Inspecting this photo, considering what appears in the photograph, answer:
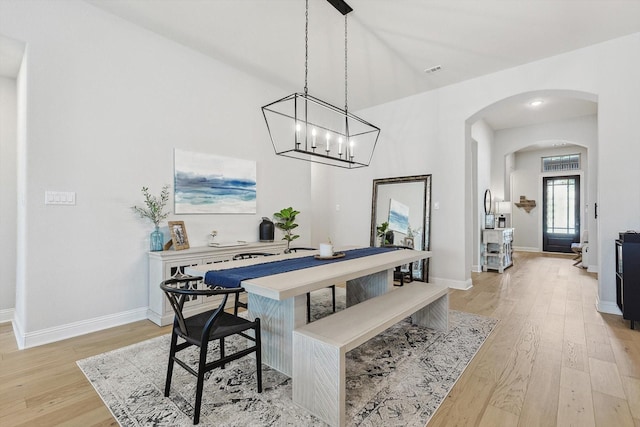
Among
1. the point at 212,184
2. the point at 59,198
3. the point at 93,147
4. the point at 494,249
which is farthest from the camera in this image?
the point at 494,249

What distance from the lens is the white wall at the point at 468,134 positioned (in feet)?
10.8

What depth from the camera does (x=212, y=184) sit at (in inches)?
149

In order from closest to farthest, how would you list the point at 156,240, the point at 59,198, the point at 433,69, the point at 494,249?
the point at 59,198, the point at 156,240, the point at 433,69, the point at 494,249

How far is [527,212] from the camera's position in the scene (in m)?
8.87

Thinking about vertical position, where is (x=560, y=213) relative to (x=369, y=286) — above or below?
above

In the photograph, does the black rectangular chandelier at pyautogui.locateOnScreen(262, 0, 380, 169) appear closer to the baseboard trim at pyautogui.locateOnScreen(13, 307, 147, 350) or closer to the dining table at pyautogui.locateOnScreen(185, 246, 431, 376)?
the dining table at pyautogui.locateOnScreen(185, 246, 431, 376)

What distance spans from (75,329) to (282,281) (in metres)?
2.32

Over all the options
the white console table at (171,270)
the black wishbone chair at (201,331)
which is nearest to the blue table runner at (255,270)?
the black wishbone chair at (201,331)

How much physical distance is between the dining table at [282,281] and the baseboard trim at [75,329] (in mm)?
1496

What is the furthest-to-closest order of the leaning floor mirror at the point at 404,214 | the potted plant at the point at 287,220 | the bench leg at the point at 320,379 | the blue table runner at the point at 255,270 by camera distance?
the leaning floor mirror at the point at 404,214
the potted plant at the point at 287,220
the blue table runner at the point at 255,270
the bench leg at the point at 320,379

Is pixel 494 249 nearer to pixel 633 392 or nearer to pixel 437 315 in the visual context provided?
pixel 437 315

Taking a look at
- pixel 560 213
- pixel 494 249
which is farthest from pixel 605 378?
pixel 560 213

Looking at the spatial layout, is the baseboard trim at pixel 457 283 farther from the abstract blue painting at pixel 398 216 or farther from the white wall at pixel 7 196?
the white wall at pixel 7 196

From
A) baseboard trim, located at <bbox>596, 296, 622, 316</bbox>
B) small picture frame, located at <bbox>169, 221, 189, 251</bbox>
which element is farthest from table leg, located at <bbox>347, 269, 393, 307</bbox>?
baseboard trim, located at <bbox>596, 296, 622, 316</bbox>
